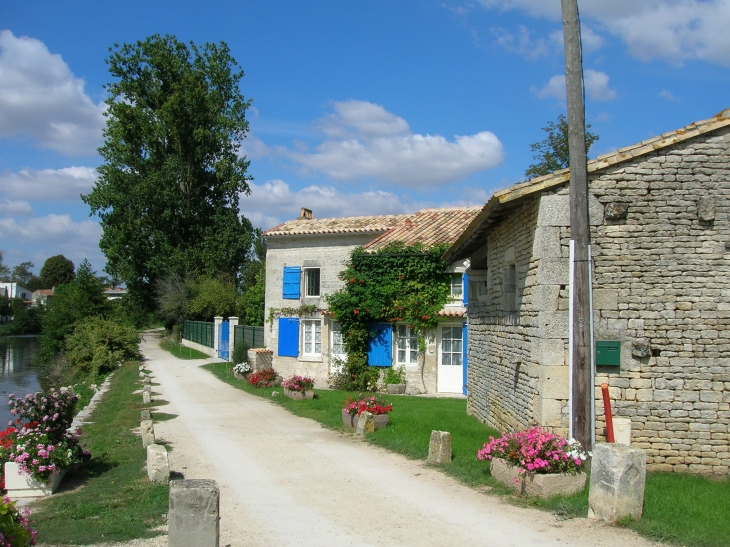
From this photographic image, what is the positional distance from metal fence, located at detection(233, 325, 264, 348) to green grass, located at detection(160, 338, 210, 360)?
15.2ft

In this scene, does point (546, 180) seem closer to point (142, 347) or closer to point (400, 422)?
point (400, 422)

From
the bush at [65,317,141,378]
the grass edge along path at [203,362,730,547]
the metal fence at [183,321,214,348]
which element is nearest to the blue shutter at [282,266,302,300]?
the grass edge along path at [203,362,730,547]

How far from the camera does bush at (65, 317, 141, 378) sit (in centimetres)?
2861

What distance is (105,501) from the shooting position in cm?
740

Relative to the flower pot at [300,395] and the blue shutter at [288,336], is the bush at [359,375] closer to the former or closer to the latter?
the blue shutter at [288,336]

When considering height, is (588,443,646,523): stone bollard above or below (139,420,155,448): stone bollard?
above

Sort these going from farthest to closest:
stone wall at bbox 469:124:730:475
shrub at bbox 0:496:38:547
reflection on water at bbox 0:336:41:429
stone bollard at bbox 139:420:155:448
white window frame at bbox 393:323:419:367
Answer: reflection on water at bbox 0:336:41:429, white window frame at bbox 393:323:419:367, stone bollard at bbox 139:420:155:448, stone wall at bbox 469:124:730:475, shrub at bbox 0:496:38:547

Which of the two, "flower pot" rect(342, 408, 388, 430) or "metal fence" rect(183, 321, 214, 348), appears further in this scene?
"metal fence" rect(183, 321, 214, 348)

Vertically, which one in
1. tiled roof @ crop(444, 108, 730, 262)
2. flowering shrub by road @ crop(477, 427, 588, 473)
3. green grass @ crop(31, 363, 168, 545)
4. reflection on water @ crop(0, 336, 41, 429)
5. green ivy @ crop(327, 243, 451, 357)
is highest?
tiled roof @ crop(444, 108, 730, 262)

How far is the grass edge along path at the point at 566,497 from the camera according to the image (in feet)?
19.3

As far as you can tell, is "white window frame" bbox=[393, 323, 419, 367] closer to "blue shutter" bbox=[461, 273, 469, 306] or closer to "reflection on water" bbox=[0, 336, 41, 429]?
"blue shutter" bbox=[461, 273, 469, 306]

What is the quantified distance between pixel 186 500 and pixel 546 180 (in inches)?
238

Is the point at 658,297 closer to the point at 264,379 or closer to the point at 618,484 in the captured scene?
the point at 618,484

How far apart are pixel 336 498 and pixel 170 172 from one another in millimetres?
29571
